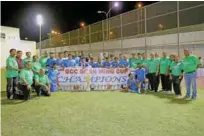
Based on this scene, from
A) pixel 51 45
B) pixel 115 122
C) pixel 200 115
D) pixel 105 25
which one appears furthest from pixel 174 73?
pixel 51 45

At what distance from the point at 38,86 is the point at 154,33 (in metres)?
13.3

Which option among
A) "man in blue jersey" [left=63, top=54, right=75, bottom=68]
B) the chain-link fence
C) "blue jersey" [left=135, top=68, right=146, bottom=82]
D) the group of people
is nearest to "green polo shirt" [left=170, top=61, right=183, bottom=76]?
the group of people

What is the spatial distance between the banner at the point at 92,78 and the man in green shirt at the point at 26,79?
3066mm

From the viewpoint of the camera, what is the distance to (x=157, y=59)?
45.2 ft

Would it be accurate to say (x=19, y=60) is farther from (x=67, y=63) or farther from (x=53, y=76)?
(x=67, y=63)

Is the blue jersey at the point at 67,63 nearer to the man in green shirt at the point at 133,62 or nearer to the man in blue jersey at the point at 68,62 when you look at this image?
the man in blue jersey at the point at 68,62

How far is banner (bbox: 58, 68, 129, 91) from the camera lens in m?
14.5

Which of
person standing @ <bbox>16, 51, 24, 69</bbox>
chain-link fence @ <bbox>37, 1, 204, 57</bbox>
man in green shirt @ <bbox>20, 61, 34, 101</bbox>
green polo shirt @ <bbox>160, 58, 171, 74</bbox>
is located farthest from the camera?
chain-link fence @ <bbox>37, 1, 204, 57</bbox>

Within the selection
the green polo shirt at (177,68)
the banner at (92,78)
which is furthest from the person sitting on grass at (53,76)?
the green polo shirt at (177,68)

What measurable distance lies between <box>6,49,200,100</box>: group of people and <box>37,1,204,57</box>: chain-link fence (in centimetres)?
379

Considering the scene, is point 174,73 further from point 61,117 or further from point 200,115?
point 61,117

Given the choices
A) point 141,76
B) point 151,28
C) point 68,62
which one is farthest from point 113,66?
point 151,28

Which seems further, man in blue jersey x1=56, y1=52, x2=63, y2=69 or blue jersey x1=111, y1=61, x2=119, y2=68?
blue jersey x1=111, y1=61, x2=119, y2=68

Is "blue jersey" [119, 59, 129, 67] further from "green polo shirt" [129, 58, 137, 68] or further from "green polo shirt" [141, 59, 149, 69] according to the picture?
"green polo shirt" [141, 59, 149, 69]
